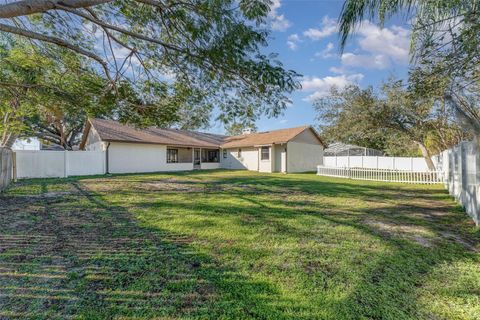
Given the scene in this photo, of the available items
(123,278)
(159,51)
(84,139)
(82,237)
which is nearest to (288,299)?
(123,278)

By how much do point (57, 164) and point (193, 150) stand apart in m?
11.2

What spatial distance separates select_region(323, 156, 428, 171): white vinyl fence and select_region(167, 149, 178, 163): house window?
14655 mm

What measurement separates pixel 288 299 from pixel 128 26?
21.8 feet

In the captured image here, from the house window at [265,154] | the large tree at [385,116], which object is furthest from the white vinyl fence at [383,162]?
the house window at [265,154]

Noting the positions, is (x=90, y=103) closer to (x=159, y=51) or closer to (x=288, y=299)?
(x=159, y=51)

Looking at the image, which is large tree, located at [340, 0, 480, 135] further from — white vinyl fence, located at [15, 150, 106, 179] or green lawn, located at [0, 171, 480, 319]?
white vinyl fence, located at [15, 150, 106, 179]

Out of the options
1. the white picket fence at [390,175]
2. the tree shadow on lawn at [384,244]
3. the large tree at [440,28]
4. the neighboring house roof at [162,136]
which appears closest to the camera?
the tree shadow on lawn at [384,244]

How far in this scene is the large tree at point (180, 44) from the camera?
4.50m

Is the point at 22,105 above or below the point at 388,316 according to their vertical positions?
above

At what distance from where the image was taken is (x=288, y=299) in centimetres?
259

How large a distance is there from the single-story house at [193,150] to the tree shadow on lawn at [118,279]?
13.6 metres

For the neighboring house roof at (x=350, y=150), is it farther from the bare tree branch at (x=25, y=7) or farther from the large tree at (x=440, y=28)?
the bare tree branch at (x=25, y=7)

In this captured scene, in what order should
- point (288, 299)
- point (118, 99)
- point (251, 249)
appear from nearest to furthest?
point (288, 299)
point (251, 249)
point (118, 99)

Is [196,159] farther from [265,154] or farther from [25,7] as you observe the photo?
[25,7]
